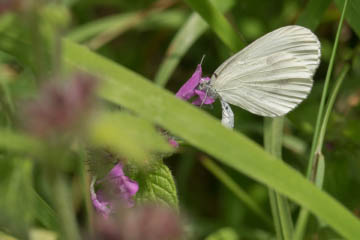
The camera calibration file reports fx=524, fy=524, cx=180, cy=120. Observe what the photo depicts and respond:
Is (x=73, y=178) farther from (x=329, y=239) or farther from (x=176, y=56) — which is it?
(x=329, y=239)

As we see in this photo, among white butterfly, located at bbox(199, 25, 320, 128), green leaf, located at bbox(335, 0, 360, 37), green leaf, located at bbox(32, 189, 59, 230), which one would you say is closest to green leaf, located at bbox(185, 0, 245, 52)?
white butterfly, located at bbox(199, 25, 320, 128)

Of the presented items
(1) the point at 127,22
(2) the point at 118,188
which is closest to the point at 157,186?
(2) the point at 118,188

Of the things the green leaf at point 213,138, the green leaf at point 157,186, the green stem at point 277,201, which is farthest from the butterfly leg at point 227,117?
the green leaf at point 213,138

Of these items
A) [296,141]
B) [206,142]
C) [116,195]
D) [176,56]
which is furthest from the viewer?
[296,141]

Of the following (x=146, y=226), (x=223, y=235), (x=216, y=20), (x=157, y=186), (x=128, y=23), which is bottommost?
(x=223, y=235)

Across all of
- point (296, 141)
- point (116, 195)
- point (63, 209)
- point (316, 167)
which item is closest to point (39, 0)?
point (63, 209)

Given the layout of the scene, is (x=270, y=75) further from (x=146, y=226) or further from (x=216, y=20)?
(x=146, y=226)

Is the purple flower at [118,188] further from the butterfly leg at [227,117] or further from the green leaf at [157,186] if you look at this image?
the butterfly leg at [227,117]
